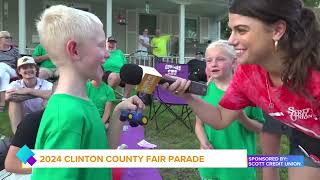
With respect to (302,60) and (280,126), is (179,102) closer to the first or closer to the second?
(280,126)

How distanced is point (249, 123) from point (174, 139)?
3.94m

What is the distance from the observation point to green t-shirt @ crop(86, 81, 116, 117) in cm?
627

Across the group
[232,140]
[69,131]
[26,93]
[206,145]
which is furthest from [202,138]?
[26,93]

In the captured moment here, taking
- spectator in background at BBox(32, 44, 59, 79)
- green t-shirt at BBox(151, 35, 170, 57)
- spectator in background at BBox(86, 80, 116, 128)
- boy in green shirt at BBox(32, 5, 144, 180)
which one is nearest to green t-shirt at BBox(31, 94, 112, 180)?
boy in green shirt at BBox(32, 5, 144, 180)

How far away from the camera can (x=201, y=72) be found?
9.98 metres

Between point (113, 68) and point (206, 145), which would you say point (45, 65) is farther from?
point (206, 145)

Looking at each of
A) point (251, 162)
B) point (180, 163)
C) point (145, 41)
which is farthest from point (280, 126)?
point (145, 41)

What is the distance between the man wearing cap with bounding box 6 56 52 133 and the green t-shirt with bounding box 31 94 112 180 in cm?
341

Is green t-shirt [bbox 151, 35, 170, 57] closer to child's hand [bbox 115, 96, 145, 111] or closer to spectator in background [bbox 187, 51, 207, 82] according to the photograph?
spectator in background [bbox 187, 51, 207, 82]

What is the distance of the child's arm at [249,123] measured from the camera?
10.2ft

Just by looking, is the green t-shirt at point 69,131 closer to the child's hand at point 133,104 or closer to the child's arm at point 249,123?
the child's hand at point 133,104

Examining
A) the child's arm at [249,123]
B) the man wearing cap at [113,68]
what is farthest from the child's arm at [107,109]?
the child's arm at [249,123]

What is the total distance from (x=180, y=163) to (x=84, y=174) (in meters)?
0.78

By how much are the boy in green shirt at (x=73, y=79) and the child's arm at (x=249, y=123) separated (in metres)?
1.25
